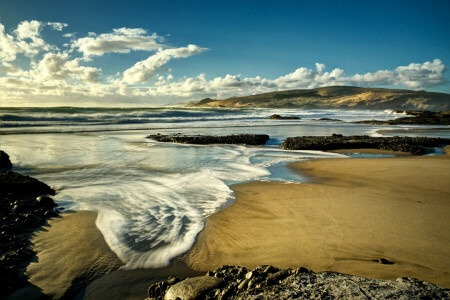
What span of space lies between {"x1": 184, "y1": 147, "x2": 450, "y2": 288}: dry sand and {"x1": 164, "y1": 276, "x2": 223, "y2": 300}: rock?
2.36 feet

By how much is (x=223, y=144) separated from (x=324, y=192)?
854 centimetres

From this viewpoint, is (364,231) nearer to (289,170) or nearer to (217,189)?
(217,189)

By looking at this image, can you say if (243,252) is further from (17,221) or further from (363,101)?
(363,101)

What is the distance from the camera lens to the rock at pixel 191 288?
7.30 ft

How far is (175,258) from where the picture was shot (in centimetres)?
332

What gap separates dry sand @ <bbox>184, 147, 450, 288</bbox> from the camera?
119 inches

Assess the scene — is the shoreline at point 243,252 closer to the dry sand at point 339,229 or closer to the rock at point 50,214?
the dry sand at point 339,229

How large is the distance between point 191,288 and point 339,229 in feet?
7.86

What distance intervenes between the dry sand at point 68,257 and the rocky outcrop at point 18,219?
0.43ft

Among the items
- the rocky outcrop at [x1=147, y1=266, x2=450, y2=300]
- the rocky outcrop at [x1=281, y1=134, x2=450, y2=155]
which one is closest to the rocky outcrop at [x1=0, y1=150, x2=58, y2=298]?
the rocky outcrop at [x1=147, y1=266, x2=450, y2=300]

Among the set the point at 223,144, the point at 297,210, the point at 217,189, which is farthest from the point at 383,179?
the point at 223,144

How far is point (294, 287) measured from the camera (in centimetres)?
209

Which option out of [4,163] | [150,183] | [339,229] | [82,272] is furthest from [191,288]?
[4,163]

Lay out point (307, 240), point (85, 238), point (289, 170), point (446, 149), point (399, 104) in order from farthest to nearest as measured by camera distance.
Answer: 1. point (399, 104)
2. point (446, 149)
3. point (289, 170)
4. point (85, 238)
5. point (307, 240)
